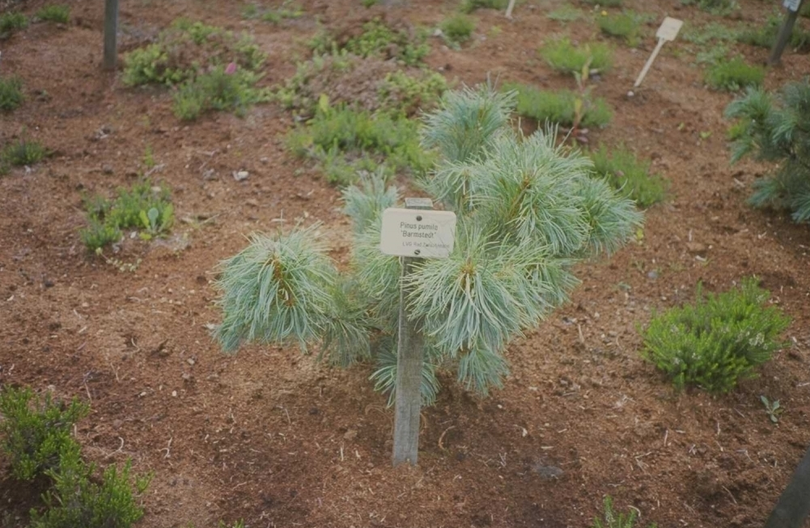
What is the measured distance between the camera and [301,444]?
2.79 m

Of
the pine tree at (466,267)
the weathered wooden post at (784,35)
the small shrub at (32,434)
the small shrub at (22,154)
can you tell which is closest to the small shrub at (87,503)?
the small shrub at (32,434)

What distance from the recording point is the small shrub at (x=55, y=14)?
6184 millimetres

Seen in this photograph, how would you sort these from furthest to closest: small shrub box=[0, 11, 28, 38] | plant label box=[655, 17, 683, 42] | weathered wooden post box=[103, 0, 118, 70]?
small shrub box=[0, 11, 28, 38], plant label box=[655, 17, 683, 42], weathered wooden post box=[103, 0, 118, 70]

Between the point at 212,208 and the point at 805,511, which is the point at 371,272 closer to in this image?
the point at 805,511

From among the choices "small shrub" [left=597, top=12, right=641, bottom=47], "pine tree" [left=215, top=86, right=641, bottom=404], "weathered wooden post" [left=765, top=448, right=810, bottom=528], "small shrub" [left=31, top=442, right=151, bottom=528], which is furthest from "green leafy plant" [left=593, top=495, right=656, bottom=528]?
"small shrub" [left=597, top=12, right=641, bottom=47]

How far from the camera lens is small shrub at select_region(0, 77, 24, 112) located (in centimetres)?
491

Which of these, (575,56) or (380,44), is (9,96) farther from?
(575,56)

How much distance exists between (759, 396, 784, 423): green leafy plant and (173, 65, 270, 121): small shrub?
3.82 meters

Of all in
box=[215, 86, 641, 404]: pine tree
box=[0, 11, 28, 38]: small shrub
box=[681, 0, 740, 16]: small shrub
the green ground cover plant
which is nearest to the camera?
box=[215, 86, 641, 404]: pine tree

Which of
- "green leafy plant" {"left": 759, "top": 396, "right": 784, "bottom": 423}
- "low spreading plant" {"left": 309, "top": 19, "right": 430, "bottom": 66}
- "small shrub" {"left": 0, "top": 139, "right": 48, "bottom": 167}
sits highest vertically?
"low spreading plant" {"left": 309, "top": 19, "right": 430, "bottom": 66}

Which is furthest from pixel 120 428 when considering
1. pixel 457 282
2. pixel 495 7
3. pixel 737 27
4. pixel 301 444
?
pixel 737 27

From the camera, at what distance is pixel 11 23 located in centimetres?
602

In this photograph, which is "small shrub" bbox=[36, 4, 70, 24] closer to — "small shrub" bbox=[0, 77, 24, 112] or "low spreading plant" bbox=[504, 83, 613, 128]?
"small shrub" bbox=[0, 77, 24, 112]

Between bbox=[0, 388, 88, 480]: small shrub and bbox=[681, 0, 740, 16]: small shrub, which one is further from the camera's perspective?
bbox=[681, 0, 740, 16]: small shrub
